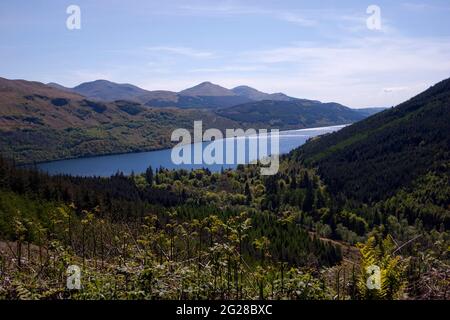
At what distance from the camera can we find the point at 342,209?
149250 millimetres

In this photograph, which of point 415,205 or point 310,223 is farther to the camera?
point 415,205

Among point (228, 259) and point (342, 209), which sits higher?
point (228, 259)

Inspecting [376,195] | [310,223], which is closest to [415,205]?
[376,195]

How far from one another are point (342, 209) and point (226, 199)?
4541cm

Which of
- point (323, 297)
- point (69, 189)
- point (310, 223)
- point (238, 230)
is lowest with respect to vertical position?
point (310, 223)

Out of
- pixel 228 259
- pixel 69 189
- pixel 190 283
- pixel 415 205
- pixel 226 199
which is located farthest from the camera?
pixel 226 199

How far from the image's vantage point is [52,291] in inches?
300

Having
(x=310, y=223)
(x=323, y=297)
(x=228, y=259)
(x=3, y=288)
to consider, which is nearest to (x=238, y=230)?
(x=228, y=259)

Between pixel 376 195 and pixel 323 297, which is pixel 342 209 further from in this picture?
pixel 323 297

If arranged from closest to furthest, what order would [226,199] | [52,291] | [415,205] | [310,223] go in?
1. [52,291]
2. [310,223]
3. [415,205]
4. [226,199]
